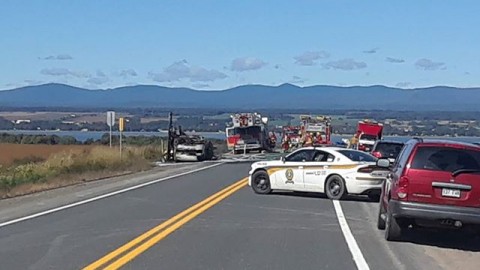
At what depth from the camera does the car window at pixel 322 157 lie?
2344 cm

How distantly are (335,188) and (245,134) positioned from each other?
141 feet

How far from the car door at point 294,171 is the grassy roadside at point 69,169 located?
7.26m

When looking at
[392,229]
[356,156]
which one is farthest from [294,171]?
[392,229]

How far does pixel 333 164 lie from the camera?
23188mm

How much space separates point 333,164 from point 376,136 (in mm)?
34039

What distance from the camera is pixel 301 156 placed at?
79.4 ft

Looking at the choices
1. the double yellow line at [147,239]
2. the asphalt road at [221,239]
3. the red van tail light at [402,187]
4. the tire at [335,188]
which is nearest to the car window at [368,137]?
the tire at [335,188]

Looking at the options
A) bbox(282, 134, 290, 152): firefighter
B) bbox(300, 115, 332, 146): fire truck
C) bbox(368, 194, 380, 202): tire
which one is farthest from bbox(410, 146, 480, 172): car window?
bbox(282, 134, 290, 152): firefighter

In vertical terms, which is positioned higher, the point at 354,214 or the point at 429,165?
the point at 429,165

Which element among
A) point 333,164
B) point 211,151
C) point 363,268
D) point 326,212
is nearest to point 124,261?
point 363,268

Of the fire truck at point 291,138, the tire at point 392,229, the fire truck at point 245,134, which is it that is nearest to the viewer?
the tire at point 392,229

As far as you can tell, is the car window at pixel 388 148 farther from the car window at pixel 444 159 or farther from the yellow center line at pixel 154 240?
the car window at pixel 444 159

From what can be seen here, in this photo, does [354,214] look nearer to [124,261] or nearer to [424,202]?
[424,202]

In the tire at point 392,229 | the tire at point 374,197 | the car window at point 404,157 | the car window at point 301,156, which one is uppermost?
the car window at point 404,157
